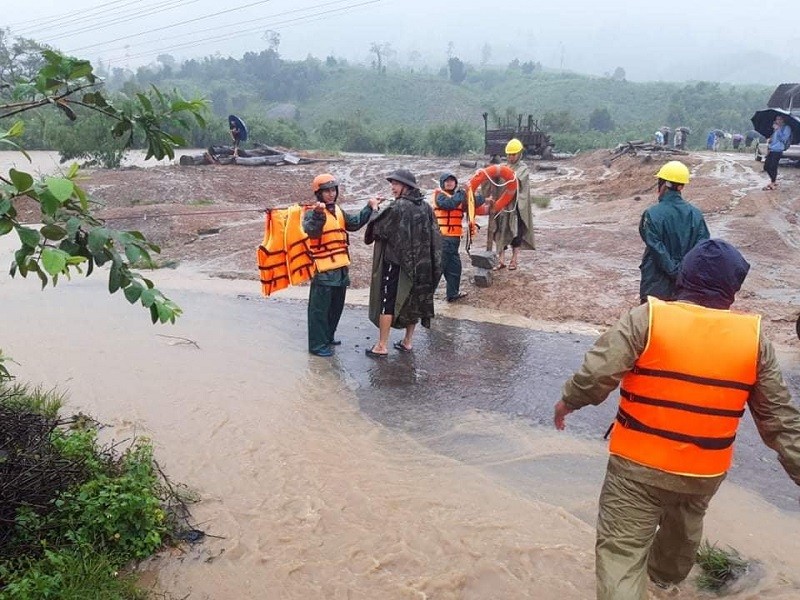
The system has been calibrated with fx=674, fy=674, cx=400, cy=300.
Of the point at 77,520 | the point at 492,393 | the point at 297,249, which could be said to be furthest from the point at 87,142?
the point at 77,520

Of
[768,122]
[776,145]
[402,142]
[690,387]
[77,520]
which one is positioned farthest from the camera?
[402,142]

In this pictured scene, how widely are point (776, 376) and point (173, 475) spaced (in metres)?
3.56

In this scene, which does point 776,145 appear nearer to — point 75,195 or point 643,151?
point 643,151

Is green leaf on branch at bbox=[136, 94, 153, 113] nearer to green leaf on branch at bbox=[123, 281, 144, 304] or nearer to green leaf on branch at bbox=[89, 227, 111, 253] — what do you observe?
green leaf on branch at bbox=[89, 227, 111, 253]

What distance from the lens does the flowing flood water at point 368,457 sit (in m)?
3.45

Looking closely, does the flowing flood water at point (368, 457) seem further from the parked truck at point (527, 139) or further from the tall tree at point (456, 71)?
the tall tree at point (456, 71)

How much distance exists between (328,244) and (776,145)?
1096 cm

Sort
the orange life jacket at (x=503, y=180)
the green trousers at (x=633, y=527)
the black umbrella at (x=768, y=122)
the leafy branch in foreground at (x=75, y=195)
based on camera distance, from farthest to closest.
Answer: the black umbrella at (x=768, y=122)
the orange life jacket at (x=503, y=180)
the green trousers at (x=633, y=527)
the leafy branch in foreground at (x=75, y=195)

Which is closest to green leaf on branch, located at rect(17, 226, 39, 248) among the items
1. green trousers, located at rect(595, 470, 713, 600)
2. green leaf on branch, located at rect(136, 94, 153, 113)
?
green leaf on branch, located at rect(136, 94, 153, 113)

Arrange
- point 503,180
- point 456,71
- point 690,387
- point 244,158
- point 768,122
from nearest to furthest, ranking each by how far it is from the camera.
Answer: point 690,387 < point 503,180 < point 768,122 < point 244,158 < point 456,71

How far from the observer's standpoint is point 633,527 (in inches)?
105

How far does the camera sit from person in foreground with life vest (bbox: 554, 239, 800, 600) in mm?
2482

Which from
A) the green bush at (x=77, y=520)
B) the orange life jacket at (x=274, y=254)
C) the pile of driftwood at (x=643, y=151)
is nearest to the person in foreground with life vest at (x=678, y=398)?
the green bush at (x=77, y=520)

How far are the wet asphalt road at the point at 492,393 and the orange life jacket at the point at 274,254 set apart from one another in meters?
0.88
